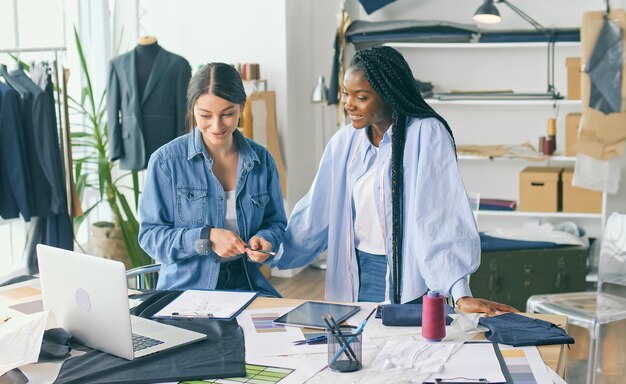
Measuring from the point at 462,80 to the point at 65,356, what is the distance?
4.36 metres

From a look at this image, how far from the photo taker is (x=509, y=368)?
6.68 feet

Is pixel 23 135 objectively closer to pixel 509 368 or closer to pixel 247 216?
pixel 247 216

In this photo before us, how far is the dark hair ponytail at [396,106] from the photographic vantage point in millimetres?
2688

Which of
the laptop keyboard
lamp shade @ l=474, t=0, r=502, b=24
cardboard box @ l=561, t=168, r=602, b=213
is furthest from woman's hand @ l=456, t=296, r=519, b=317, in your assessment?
cardboard box @ l=561, t=168, r=602, b=213

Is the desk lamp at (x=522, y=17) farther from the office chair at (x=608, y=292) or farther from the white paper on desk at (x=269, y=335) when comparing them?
the white paper on desk at (x=269, y=335)

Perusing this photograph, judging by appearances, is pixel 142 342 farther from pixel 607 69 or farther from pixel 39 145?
pixel 607 69

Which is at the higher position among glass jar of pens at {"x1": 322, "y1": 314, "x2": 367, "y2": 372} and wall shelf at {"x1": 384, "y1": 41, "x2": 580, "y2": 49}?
wall shelf at {"x1": 384, "y1": 41, "x2": 580, "y2": 49}

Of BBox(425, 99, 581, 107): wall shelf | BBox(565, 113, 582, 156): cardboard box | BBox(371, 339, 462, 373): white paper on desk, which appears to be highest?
BBox(425, 99, 581, 107): wall shelf

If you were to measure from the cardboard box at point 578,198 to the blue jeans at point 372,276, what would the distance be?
306cm

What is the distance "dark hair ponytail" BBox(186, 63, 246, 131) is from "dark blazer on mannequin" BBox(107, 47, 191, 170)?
92.9 inches

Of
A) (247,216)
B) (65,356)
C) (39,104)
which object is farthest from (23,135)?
(65,356)

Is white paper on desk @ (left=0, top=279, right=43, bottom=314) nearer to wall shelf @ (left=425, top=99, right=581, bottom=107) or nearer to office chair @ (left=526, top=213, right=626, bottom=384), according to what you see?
office chair @ (left=526, top=213, right=626, bottom=384)

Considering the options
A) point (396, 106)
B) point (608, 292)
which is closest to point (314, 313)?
point (396, 106)

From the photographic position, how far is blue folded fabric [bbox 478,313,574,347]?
2.19 metres
